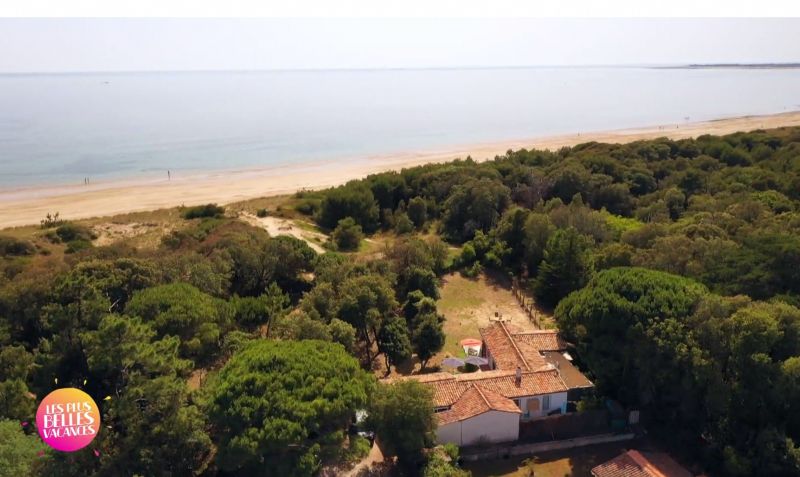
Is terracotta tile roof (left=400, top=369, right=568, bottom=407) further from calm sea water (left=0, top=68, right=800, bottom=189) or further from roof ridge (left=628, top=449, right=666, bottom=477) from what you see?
calm sea water (left=0, top=68, right=800, bottom=189)

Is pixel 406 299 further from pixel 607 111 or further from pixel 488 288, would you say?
pixel 607 111

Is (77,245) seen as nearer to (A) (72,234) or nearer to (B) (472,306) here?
(A) (72,234)

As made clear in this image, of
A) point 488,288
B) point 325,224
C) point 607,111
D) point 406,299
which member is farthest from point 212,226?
point 607,111

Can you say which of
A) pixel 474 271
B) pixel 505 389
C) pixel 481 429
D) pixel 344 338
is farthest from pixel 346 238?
pixel 481 429

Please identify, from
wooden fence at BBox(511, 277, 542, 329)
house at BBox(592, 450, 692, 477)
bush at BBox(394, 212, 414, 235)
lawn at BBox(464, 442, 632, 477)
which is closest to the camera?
house at BBox(592, 450, 692, 477)

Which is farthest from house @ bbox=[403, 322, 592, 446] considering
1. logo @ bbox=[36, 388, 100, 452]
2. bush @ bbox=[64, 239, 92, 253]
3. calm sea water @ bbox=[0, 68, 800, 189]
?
calm sea water @ bbox=[0, 68, 800, 189]

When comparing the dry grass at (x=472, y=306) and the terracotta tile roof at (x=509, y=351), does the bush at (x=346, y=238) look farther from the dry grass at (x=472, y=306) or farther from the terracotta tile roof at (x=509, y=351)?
the terracotta tile roof at (x=509, y=351)

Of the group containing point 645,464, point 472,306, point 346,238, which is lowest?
point 645,464
